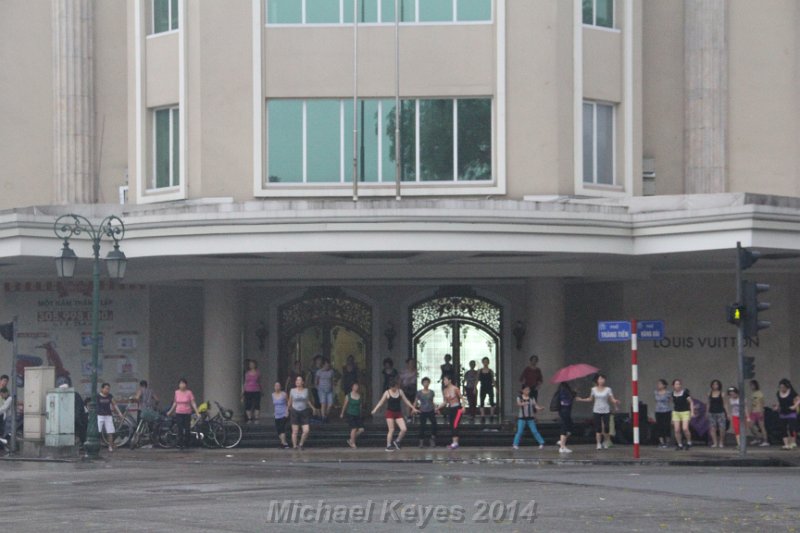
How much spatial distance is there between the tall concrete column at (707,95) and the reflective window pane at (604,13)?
255 centimetres

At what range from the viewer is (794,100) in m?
37.8

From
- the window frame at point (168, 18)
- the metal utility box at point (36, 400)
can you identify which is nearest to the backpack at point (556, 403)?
the metal utility box at point (36, 400)

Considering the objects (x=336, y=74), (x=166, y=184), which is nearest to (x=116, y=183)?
(x=166, y=184)

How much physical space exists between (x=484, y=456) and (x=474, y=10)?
10434mm

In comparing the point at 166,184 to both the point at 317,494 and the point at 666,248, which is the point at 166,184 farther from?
the point at 317,494

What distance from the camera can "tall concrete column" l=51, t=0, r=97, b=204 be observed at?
127ft

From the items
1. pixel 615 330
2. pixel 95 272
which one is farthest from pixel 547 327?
pixel 95 272

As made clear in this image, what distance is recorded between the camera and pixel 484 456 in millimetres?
29859

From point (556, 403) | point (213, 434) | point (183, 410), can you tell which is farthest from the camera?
point (213, 434)

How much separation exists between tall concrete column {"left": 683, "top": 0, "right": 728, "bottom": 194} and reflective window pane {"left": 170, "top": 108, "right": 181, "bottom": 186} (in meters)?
11.9

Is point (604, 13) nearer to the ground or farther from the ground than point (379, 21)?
farther from the ground

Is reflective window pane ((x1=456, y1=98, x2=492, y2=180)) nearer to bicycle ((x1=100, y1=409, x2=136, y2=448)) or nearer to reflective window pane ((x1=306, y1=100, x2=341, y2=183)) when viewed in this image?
reflective window pane ((x1=306, y1=100, x2=341, y2=183))
